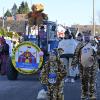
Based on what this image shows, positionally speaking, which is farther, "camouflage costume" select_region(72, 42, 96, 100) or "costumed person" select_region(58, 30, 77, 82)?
"costumed person" select_region(58, 30, 77, 82)

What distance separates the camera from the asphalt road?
1184cm

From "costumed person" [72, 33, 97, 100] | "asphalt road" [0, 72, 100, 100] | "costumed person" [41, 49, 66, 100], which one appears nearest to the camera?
"costumed person" [41, 49, 66, 100]

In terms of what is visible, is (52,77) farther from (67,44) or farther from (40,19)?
(40,19)

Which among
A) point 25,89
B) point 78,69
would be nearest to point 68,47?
point 25,89

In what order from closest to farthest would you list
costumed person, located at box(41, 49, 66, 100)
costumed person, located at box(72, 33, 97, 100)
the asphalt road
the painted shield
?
costumed person, located at box(41, 49, 66, 100) < costumed person, located at box(72, 33, 97, 100) < the asphalt road < the painted shield

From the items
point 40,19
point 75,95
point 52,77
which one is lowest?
point 75,95

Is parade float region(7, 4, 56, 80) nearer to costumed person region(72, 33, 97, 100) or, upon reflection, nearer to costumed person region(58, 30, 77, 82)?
costumed person region(58, 30, 77, 82)

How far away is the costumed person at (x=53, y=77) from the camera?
29.5 ft

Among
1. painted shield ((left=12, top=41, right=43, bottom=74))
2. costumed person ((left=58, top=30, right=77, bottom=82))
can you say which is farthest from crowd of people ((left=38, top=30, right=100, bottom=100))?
painted shield ((left=12, top=41, right=43, bottom=74))

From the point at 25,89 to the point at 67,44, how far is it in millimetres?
2432

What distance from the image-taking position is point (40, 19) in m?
16.7

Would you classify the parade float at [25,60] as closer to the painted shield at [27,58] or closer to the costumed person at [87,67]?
the painted shield at [27,58]

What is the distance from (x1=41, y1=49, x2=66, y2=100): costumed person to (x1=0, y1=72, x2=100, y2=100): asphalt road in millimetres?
2675

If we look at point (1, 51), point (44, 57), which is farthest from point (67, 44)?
point (1, 51)
